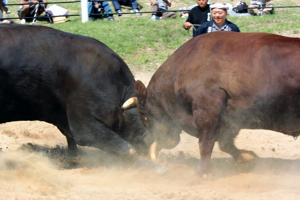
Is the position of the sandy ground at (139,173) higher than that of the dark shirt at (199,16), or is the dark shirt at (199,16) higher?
the dark shirt at (199,16)

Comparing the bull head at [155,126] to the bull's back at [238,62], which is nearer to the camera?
the bull's back at [238,62]

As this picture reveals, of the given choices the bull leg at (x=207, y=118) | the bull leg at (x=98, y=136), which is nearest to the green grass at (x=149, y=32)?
the bull leg at (x=98, y=136)

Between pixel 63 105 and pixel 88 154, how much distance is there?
1240mm

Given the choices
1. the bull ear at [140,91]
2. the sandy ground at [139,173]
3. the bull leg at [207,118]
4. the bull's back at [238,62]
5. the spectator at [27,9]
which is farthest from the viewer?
the spectator at [27,9]

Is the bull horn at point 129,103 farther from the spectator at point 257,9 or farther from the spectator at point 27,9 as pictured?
the spectator at point 257,9

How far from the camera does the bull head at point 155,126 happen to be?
18.1 feet

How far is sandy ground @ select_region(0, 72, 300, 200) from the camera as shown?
4.48 metres

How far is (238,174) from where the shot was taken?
208 inches

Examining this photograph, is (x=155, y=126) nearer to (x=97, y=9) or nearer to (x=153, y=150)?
(x=153, y=150)

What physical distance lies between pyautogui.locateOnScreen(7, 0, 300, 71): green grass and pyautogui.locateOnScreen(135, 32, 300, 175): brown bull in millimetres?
4933

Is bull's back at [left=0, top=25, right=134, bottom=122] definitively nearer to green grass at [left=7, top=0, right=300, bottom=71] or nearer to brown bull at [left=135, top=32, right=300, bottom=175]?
brown bull at [left=135, top=32, right=300, bottom=175]

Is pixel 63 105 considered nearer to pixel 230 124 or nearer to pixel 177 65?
pixel 177 65

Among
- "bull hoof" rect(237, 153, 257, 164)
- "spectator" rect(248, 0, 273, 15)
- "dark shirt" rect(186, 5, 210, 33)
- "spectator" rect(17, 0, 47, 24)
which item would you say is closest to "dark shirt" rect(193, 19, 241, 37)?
"dark shirt" rect(186, 5, 210, 33)

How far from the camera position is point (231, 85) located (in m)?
4.55
